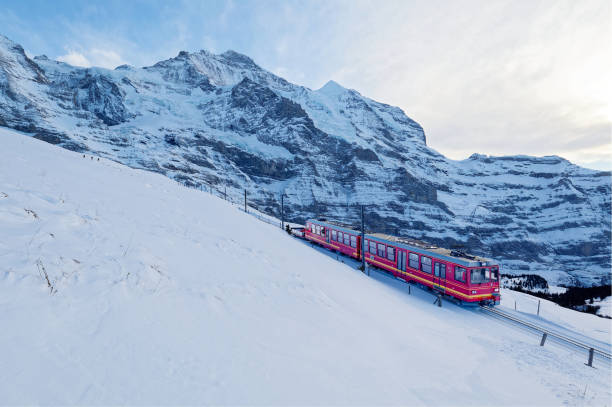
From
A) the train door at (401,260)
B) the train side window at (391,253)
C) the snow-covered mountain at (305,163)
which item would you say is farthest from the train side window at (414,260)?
the snow-covered mountain at (305,163)

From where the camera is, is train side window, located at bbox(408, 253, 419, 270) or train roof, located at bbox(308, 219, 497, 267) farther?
train side window, located at bbox(408, 253, 419, 270)

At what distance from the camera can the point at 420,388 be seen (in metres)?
5.26

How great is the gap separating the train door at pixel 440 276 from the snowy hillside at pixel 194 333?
19.7ft

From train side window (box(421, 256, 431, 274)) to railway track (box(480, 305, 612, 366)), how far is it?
3.69m

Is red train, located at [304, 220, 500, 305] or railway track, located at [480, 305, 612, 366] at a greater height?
red train, located at [304, 220, 500, 305]

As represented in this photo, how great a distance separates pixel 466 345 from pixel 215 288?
9.25m

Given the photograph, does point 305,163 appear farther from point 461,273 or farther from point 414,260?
point 461,273

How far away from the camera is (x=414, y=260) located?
1911 centimetres

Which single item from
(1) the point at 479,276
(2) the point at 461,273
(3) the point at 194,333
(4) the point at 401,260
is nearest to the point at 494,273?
(1) the point at 479,276

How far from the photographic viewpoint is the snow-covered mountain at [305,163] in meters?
106

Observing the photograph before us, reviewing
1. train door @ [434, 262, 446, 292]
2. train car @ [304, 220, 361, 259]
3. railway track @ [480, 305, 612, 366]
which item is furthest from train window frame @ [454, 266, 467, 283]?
train car @ [304, 220, 361, 259]

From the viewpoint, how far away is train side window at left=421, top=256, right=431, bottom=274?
59.3ft

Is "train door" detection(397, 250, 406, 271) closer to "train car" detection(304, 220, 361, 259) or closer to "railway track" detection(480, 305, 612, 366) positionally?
"train car" detection(304, 220, 361, 259)

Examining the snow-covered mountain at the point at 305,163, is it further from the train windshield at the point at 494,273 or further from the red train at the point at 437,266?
the train windshield at the point at 494,273
